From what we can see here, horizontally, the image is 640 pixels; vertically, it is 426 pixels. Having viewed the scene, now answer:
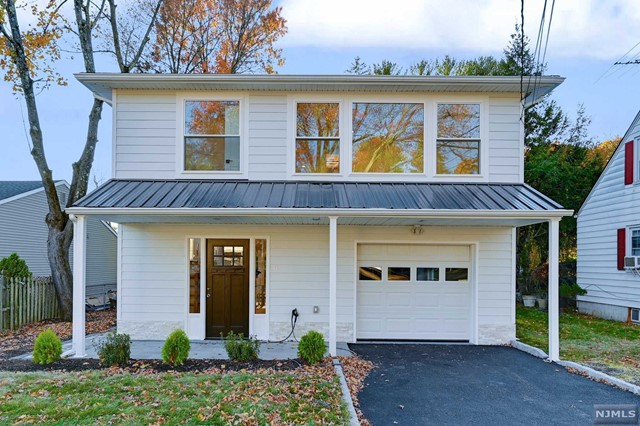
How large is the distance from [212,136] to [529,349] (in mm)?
7359

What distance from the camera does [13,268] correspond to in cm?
979

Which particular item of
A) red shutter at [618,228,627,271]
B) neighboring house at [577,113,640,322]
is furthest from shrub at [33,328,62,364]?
red shutter at [618,228,627,271]

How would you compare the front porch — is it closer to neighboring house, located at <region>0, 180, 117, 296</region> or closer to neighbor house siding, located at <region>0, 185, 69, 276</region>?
neighbor house siding, located at <region>0, 185, 69, 276</region>

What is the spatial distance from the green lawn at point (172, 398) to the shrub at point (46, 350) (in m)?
0.55

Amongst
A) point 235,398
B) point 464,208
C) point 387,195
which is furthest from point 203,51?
point 235,398

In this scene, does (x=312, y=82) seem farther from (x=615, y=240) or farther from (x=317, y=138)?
(x=615, y=240)

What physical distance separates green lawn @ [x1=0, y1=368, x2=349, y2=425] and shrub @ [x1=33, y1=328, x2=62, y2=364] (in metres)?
0.55

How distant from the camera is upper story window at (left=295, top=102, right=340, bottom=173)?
27.0ft

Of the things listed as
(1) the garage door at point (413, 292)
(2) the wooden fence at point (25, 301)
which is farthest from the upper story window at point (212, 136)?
(2) the wooden fence at point (25, 301)

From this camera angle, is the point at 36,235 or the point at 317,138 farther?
the point at 36,235

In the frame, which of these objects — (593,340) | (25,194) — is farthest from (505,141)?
(25,194)

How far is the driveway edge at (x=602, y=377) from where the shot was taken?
17.2ft

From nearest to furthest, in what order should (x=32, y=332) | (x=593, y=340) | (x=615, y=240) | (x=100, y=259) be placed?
(x=593, y=340) → (x=32, y=332) → (x=615, y=240) → (x=100, y=259)

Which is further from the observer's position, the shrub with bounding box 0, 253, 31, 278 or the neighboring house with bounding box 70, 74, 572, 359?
the shrub with bounding box 0, 253, 31, 278
